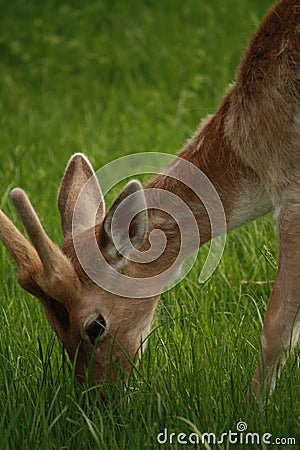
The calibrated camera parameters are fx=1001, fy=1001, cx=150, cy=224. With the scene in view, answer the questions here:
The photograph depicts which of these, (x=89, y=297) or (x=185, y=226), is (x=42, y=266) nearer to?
(x=89, y=297)

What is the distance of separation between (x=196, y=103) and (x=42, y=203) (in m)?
2.73

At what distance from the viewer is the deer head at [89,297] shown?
14.9 ft

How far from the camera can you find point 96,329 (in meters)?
4.70

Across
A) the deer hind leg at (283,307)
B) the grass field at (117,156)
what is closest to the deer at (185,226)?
the deer hind leg at (283,307)

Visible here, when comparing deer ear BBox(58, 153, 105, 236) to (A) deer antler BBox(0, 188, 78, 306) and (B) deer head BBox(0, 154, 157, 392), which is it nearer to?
(B) deer head BBox(0, 154, 157, 392)

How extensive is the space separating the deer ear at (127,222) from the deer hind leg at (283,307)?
0.64m

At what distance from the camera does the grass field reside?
4.35 m

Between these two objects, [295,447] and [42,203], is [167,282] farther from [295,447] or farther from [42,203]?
[42,203]

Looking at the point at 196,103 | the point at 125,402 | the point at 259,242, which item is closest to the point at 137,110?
the point at 196,103

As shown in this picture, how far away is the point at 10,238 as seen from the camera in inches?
182

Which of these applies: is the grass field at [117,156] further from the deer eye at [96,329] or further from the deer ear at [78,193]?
the deer ear at [78,193]

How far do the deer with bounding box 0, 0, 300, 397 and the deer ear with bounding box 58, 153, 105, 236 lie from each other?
0.01 metres

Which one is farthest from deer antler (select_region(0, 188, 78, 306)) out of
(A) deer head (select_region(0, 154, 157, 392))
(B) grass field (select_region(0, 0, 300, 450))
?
(B) grass field (select_region(0, 0, 300, 450))

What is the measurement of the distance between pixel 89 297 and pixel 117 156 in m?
3.86
